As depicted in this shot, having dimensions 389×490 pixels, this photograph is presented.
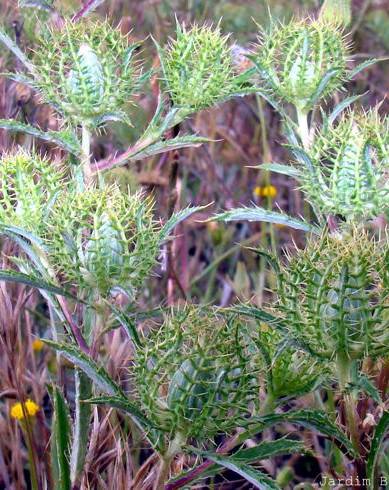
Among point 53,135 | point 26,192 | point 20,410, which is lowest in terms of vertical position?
point 20,410

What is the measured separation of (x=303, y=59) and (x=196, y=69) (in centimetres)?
27

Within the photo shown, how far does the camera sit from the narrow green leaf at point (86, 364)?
4.51ft

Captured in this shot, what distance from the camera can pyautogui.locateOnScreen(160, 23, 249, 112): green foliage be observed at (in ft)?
5.78

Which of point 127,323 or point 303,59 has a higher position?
point 303,59

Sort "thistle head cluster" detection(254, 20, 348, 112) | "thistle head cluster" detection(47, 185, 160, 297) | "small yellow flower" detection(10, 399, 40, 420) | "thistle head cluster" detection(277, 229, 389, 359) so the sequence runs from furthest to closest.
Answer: "small yellow flower" detection(10, 399, 40, 420)
"thistle head cluster" detection(254, 20, 348, 112)
"thistle head cluster" detection(47, 185, 160, 297)
"thistle head cluster" detection(277, 229, 389, 359)

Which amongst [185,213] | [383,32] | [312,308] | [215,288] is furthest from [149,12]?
[312,308]

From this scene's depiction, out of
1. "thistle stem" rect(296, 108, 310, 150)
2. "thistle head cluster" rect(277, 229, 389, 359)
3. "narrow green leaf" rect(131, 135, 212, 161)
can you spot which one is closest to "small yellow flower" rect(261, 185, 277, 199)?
"thistle stem" rect(296, 108, 310, 150)

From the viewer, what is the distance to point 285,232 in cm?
382

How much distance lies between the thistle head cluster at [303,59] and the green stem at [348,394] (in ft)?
2.30

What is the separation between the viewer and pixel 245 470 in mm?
1400

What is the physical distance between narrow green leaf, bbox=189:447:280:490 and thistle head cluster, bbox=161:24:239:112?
2.68 feet

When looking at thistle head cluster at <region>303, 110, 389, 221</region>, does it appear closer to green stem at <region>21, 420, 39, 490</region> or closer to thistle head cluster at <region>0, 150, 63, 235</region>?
thistle head cluster at <region>0, 150, 63, 235</region>

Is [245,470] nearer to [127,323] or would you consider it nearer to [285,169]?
[127,323]

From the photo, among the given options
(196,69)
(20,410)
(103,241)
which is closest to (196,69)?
(196,69)
